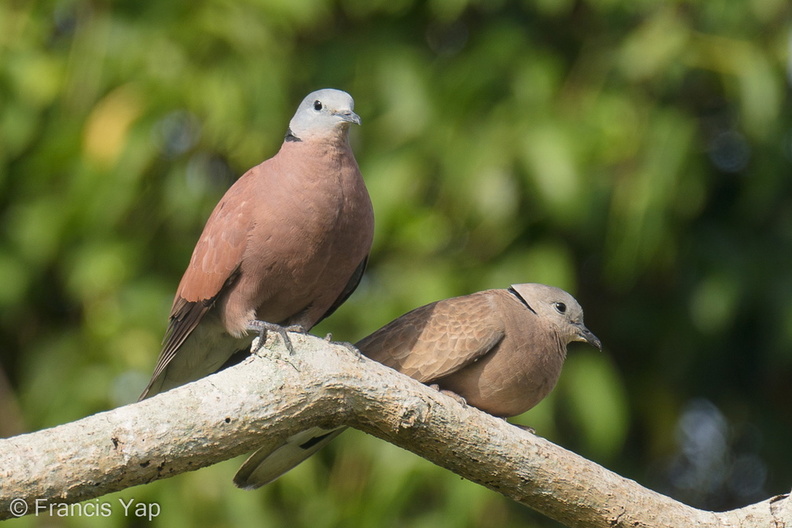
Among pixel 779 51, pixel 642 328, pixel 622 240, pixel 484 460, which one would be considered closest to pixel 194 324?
pixel 484 460

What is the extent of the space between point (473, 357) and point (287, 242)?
83cm

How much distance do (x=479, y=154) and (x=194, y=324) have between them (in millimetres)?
2097

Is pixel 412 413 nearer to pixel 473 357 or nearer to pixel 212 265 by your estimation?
pixel 473 357

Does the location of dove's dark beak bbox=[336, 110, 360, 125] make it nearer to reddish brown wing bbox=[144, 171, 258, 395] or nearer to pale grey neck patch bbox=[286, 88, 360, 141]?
pale grey neck patch bbox=[286, 88, 360, 141]

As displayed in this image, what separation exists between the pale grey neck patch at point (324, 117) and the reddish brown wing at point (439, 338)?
82cm

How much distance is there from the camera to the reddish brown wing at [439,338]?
162 inches

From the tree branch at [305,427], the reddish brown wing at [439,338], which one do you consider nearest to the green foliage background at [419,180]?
the reddish brown wing at [439,338]

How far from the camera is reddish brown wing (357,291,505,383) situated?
4.12 metres

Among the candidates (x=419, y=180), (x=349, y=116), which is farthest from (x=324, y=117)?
(x=419, y=180)

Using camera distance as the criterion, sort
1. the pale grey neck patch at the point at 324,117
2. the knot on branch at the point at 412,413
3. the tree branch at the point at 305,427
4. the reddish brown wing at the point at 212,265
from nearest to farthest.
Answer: the tree branch at the point at 305,427 → the knot on branch at the point at 412,413 → the reddish brown wing at the point at 212,265 → the pale grey neck patch at the point at 324,117

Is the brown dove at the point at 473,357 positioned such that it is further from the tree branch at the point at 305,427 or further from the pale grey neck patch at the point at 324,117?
the pale grey neck patch at the point at 324,117

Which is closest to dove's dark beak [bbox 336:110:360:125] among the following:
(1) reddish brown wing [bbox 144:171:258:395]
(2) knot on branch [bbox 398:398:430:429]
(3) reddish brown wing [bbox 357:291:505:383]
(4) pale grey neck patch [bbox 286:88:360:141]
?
(4) pale grey neck patch [bbox 286:88:360:141]

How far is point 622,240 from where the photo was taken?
19.3 ft

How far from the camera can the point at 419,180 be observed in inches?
233
